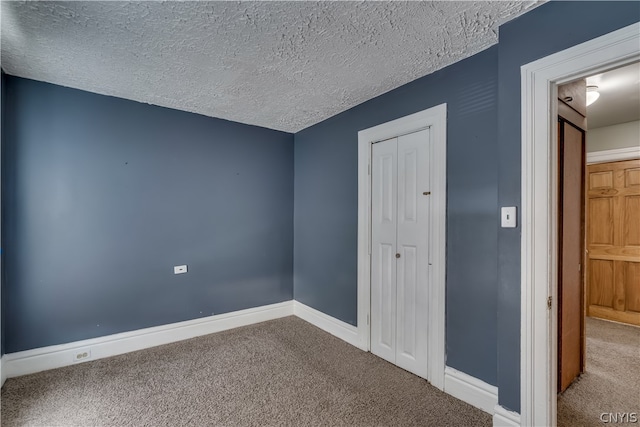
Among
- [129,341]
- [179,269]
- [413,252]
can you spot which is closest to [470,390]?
[413,252]

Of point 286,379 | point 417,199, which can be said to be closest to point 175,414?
point 286,379

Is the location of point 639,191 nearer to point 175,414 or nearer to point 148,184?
point 175,414

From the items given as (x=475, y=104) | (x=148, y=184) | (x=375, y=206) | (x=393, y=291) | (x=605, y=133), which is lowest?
(x=393, y=291)

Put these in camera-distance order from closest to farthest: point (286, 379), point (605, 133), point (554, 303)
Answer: point (554, 303) < point (286, 379) < point (605, 133)

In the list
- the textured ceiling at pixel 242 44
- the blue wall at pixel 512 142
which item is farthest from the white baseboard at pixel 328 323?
the textured ceiling at pixel 242 44

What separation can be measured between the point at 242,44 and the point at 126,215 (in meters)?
1.99

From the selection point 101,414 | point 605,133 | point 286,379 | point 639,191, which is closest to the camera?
point 101,414

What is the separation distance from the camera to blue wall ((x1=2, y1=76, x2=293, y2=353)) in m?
2.38

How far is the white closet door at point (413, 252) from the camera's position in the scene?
229cm

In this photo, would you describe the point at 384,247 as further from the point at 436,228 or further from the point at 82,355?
the point at 82,355

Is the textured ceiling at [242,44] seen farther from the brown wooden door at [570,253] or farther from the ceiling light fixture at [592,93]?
the ceiling light fixture at [592,93]

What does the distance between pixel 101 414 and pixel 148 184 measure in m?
1.93

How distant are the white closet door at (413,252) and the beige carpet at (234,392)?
0.23m

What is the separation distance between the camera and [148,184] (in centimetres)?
290
